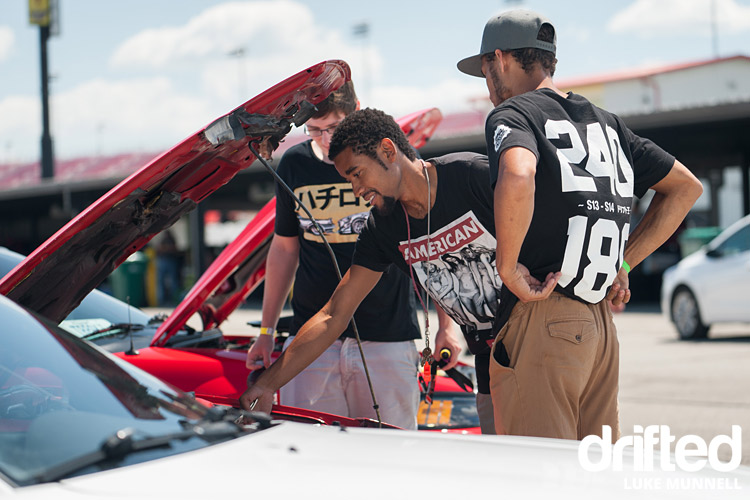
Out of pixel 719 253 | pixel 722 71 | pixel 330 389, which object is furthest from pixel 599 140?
pixel 722 71

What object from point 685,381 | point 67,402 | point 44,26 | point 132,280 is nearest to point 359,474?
point 67,402

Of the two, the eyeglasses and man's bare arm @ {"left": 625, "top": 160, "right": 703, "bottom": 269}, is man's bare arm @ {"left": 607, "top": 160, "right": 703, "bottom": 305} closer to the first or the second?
man's bare arm @ {"left": 625, "top": 160, "right": 703, "bottom": 269}

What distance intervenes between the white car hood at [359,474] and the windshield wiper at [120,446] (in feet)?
0.16

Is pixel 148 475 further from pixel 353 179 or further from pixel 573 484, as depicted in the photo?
pixel 353 179

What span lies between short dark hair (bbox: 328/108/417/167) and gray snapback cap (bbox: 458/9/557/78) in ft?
1.33

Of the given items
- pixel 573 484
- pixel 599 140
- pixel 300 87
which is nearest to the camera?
pixel 573 484

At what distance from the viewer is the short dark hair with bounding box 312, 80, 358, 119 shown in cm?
362

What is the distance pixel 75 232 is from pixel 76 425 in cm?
104

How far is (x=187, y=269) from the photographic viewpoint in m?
30.3

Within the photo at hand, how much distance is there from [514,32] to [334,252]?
139 cm

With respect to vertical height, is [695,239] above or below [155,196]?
below

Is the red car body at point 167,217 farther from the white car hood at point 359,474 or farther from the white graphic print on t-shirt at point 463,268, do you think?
the white car hood at point 359,474

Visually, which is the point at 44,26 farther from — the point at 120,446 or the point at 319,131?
the point at 120,446

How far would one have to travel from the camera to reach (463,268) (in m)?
2.95
